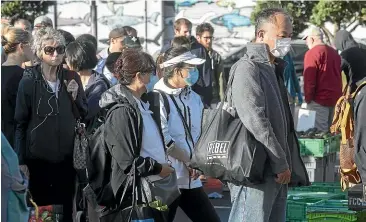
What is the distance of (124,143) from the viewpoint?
20.7ft

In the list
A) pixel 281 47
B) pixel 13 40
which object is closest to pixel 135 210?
pixel 281 47

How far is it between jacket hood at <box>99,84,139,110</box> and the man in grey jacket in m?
0.78

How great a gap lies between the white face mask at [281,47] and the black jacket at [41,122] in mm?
2065

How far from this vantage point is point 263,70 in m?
6.10

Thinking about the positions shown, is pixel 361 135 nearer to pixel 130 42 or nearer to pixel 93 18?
pixel 130 42

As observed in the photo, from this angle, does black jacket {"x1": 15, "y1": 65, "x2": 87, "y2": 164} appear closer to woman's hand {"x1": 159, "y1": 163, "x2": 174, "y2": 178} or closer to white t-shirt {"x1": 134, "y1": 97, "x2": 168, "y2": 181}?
white t-shirt {"x1": 134, "y1": 97, "x2": 168, "y2": 181}

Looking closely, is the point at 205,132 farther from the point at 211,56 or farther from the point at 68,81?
the point at 211,56

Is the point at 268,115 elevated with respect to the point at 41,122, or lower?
elevated

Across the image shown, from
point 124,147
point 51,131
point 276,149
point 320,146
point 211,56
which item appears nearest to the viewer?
point 276,149

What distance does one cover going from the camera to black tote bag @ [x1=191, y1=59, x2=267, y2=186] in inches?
232

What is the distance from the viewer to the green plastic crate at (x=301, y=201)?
7961mm

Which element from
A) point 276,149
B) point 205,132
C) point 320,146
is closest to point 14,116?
point 205,132

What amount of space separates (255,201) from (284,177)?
251 mm

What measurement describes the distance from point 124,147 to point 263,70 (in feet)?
Result: 3.49
